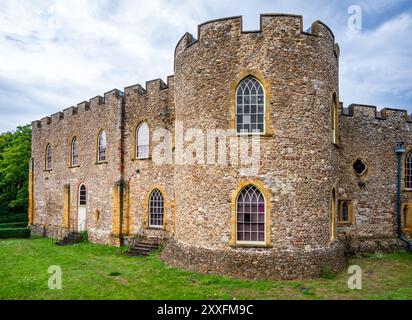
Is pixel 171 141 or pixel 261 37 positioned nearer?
pixel 261 37

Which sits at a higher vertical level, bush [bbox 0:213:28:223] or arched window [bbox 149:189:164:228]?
arched window [bbox 149:189:164:228]

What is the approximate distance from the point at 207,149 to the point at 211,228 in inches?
126

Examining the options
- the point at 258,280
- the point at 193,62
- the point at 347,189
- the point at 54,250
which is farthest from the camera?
the point at 54,250

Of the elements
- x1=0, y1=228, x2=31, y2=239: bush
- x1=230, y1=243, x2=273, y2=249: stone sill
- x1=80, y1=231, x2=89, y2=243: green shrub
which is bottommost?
x1=0, y1=228, x2=31, y2=239: bush

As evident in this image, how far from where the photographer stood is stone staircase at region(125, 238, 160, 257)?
54.7ft

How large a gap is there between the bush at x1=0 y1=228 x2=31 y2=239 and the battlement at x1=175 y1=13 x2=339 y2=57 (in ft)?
70.0

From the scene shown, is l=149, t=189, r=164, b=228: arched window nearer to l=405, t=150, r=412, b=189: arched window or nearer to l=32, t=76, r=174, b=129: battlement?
l=32, t=76, r=174, b=129: battlement

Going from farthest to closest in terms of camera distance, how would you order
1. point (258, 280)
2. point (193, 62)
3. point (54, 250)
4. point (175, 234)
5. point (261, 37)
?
point (54, 250) < point (175, 234) < point (193, 62) < point (261, 37) < point (258, 280)

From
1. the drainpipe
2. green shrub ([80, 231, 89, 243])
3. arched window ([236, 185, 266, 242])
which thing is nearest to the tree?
green shrub ([80, 231, 89, 243])

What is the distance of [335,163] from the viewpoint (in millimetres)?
13477

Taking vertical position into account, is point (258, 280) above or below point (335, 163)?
below

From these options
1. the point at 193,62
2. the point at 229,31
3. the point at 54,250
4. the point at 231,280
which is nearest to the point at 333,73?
the point at 229,31

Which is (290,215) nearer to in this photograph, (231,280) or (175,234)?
(231,280)

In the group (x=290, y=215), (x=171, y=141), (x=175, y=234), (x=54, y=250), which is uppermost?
(x=171, y=141)
